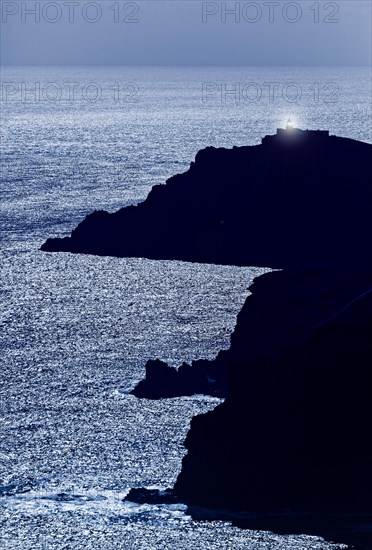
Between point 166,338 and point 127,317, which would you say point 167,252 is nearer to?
point 127,317

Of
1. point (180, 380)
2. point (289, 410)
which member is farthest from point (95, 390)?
point (289, 410)

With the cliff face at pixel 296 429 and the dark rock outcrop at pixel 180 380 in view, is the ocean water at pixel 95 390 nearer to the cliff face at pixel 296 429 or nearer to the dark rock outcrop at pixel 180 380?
the dark rock outcrop at pixel 180 380

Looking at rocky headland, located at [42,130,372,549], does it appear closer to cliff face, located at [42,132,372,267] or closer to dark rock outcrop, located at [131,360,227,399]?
dark rock outcrop, located at [131,360,227,399]

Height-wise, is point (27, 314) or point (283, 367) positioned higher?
point (283, 367)

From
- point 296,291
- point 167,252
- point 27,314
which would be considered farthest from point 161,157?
point 296,291

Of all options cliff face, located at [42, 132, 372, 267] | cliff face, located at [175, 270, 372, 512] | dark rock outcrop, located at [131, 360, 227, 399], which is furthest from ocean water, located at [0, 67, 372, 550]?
cliff face, located at [42, 132, 372, 267]

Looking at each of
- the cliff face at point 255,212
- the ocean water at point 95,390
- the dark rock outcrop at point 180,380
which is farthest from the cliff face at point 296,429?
the cliff face at point 255,212
